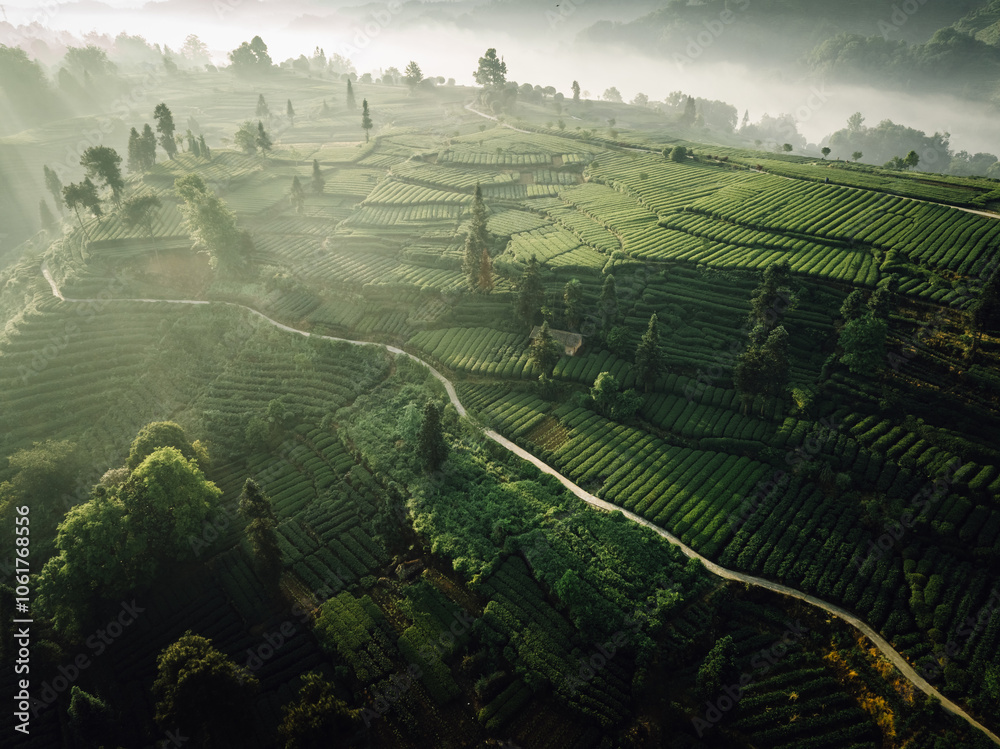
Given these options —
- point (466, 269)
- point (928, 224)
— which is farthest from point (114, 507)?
point (928, 224)

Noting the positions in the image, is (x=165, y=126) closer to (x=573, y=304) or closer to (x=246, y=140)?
(x=246, y=140)

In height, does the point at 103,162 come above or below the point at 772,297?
above

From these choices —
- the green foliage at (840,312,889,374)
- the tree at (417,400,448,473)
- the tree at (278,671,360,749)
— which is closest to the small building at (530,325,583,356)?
the tree at (417,400,448,473)

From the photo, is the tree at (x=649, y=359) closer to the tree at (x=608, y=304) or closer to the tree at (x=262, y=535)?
the tree at (x=608, y=304)

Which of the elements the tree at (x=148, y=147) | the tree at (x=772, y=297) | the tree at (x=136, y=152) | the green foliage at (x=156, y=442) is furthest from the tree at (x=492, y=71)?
the green foliage at (x=156, y=442)

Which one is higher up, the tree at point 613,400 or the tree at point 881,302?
the tree at point 881,302

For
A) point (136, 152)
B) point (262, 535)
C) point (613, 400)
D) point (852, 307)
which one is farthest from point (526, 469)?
point (136, 152)

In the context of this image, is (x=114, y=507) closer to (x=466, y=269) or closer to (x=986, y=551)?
(x=466, y=269)
